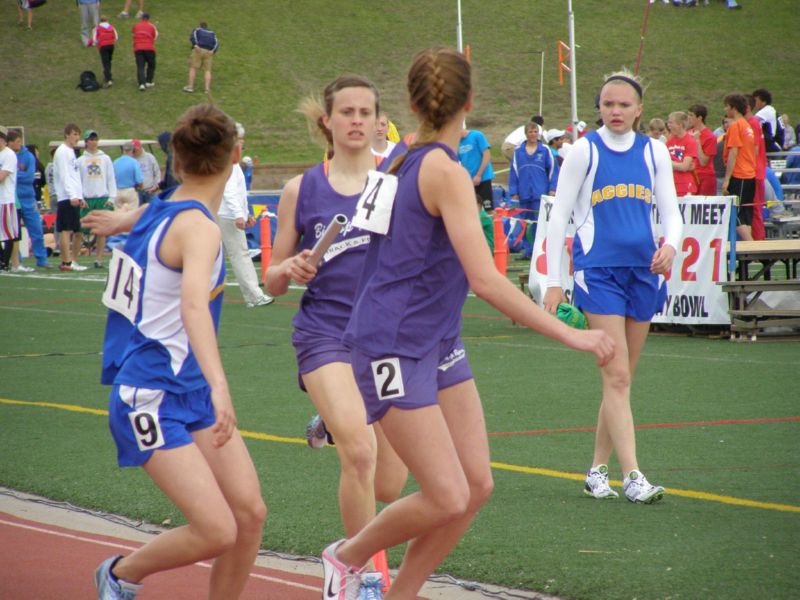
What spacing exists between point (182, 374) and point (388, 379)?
66 centimetres

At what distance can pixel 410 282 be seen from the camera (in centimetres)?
416

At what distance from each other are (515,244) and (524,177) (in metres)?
3.37

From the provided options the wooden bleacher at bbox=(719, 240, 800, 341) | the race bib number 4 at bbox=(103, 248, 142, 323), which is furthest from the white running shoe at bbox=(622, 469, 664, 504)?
the wooden bleacher at bbox=(719, 240, 800, 341)

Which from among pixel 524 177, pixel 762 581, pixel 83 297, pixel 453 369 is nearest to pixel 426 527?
pixel 453 369

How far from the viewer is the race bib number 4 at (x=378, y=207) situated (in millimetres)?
4207

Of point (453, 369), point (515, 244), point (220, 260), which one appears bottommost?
point (515, 244)

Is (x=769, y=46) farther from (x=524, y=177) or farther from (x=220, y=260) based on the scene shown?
(x=220, y=260)

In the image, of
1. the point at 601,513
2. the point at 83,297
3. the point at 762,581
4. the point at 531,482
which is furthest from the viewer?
the point at 83,297

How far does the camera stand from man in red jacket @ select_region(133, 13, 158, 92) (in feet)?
124

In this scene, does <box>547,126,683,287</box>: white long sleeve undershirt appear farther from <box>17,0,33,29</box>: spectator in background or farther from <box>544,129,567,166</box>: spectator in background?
<box>17,0,33,29</box>: spectator in background

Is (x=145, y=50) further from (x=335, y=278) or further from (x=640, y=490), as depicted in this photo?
(x=335, y=278)

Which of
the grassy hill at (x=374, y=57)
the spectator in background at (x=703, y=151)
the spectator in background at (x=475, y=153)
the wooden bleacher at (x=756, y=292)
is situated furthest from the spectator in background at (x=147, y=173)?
the wooden bleacher at (x=756, y=292)

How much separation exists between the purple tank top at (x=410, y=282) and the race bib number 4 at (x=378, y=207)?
0.07 feet

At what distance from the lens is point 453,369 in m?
4.41
